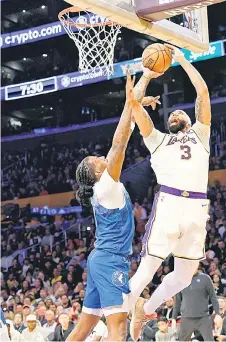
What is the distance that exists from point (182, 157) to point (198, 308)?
472 cm

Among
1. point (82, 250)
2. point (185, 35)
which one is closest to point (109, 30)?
point (185, 35)

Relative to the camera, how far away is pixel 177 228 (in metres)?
5.65

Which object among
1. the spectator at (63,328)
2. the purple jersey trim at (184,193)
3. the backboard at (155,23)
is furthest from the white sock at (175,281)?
the spectator at (63,328)

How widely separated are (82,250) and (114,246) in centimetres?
1348

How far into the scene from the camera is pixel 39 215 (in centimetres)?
2284

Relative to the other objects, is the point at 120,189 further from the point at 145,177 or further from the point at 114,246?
the point at 145,177

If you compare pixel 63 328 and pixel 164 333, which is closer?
pixel 164 333

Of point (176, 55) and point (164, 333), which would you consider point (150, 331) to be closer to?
point (164, 333)

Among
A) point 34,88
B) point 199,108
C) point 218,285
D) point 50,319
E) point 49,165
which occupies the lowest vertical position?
point 50,319

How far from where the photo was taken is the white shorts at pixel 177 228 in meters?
5.64

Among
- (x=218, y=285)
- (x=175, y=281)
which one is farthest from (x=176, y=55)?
(x=218, y=285)

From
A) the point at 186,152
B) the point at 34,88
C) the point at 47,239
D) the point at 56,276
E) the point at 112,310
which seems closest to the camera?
the point at 112,310

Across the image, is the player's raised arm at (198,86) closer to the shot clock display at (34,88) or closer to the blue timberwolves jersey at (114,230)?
the blue timberwolves jersey at (114,230)

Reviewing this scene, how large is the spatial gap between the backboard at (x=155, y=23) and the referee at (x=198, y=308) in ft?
13.9
